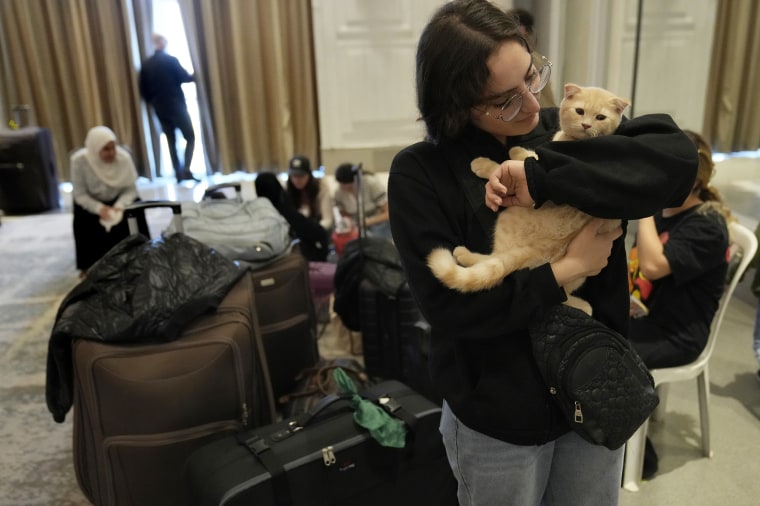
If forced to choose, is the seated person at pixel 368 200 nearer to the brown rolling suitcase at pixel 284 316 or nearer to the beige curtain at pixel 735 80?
the brown rolling suitcase at pixel 284 316

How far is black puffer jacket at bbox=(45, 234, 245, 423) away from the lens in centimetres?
168

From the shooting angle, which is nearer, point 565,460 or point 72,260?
point 565,460

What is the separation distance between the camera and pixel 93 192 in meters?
3.54

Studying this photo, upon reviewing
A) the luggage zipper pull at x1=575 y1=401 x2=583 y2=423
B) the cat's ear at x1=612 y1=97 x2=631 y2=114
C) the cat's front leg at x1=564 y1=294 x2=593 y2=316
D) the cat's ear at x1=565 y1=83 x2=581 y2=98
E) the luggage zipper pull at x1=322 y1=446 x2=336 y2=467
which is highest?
the cat's ear at x1=565 y1=83 x2=581 y2=98

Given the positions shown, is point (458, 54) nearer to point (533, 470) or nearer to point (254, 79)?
point (533, 470)

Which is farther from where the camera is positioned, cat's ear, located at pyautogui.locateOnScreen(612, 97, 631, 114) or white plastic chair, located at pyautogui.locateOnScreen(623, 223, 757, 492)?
white plastic chair, located at pyautogui.locateOnScreen(623, 223, 757, 492)

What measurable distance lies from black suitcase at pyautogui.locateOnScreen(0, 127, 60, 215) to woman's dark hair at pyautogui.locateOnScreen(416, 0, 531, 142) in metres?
5.29

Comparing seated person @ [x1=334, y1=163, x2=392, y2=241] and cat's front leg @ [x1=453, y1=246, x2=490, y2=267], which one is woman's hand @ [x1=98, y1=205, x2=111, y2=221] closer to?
seated person @ [x1=334, y1=163, x2=392, y2=241]

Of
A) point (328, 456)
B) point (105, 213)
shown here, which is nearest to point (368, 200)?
point (105, 213)

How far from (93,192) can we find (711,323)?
3218 mm

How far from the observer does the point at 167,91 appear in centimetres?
555

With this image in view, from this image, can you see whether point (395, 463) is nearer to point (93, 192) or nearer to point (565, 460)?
point (565, 460)

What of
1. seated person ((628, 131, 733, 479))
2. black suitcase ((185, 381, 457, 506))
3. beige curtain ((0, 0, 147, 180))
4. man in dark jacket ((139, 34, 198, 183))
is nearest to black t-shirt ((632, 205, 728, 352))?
seated person ((628, 131, 733, 479))

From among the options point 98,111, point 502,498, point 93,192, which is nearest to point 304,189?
point 93,192
